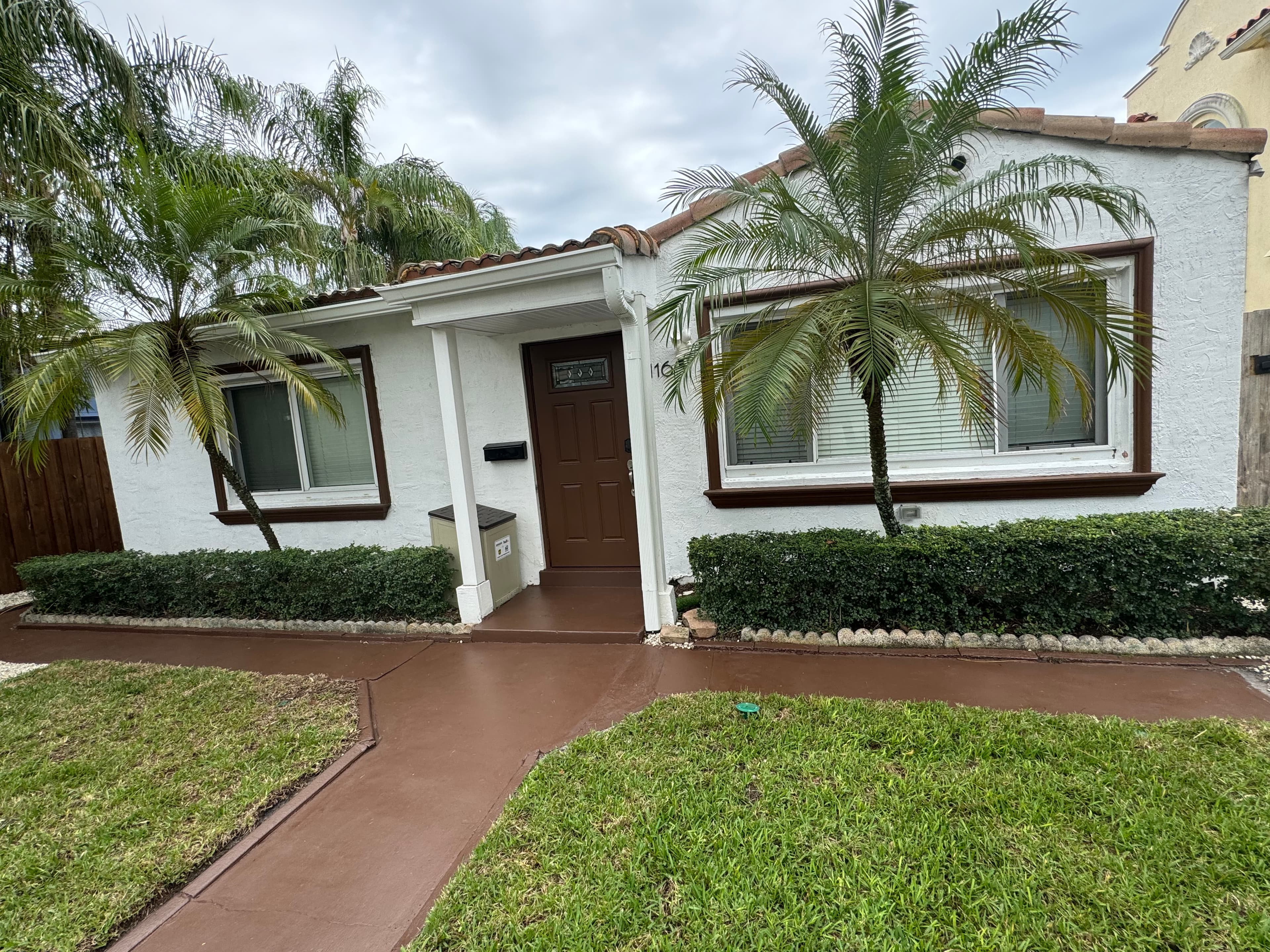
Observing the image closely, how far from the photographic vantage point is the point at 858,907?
2.01 meters

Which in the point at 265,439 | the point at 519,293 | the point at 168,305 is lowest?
the point at 265,439

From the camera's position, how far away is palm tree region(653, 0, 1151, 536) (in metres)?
3.33

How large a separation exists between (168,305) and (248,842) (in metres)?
4.90

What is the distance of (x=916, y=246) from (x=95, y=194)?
269 inches

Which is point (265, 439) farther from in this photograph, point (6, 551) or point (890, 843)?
point (890, 843)

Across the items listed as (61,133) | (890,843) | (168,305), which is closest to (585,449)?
(168,305)

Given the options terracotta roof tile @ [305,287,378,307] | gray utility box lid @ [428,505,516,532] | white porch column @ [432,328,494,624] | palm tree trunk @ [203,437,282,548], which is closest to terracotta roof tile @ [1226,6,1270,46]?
white porch column @ [432,328,494,624]

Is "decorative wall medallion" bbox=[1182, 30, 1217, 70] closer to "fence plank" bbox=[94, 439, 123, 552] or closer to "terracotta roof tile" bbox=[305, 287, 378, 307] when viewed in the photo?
"terracotta roof tile" bbox=[305, 287, 378, 307]

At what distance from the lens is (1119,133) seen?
13.3 ft

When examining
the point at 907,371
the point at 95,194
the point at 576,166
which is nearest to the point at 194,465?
the point at 95,194

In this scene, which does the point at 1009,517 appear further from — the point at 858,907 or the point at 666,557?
the point at 858,907

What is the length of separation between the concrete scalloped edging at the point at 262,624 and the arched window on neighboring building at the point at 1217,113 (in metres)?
9.61

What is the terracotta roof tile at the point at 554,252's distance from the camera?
421 cm

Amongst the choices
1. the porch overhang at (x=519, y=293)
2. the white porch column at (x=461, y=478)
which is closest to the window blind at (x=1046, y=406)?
the porch overhang at (x=519, y=293)
